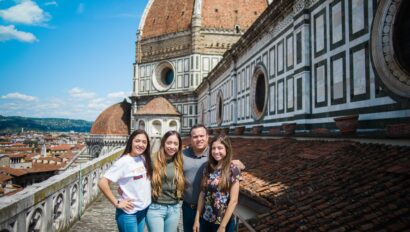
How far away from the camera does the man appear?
416 centimetres

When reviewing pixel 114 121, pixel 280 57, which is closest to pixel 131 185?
pixel 280 57

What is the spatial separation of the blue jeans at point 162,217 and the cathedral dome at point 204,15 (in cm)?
4330

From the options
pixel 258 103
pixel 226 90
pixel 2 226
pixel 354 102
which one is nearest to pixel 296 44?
pixel 354 102

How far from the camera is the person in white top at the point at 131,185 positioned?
390 centimetres

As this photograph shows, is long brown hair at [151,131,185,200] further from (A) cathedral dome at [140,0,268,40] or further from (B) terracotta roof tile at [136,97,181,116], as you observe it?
(A) cathedral dome at [140,0,268,40]

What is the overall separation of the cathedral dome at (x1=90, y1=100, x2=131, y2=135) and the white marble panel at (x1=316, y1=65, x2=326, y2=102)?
4334 cm

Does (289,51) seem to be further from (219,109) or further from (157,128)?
(157,128)

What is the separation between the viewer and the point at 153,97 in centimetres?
4812

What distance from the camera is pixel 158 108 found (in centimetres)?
4325

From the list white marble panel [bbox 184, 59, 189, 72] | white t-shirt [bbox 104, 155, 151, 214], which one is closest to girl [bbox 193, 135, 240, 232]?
white t-shirt [bbox 104, 155, 151, 214]

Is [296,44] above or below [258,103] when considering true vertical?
above

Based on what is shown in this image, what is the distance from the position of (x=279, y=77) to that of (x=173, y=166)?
9411mm

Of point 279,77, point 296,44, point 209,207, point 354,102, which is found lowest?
point 209,207

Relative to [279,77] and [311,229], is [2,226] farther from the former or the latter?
[279,77]
